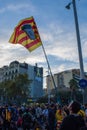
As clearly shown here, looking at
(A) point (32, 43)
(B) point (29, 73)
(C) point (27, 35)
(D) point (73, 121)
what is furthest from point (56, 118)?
(B) point (29, 73)

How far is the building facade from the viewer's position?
14988 cm

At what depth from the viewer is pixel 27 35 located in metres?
18.1

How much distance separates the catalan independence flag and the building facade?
129495 mm

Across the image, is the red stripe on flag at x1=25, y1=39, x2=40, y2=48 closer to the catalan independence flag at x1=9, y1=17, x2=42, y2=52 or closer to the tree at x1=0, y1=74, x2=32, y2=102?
the catalan independence flag at x1=9, y1=17, x2=42, y2=52

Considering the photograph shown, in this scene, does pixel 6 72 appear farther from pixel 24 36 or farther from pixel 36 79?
pixel 24 36

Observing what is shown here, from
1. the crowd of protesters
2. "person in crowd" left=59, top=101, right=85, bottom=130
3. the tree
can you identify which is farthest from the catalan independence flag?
the tree

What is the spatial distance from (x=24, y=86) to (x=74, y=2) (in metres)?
70.4

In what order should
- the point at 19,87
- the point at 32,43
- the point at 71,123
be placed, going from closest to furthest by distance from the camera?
the point at 71,123
the point at 32,43
the point at 19,87

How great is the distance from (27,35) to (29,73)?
137685 millimetres

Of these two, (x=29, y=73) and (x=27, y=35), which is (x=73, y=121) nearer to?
(x=27, y=35)

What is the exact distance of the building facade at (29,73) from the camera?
150m

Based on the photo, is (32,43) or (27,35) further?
(27,35)

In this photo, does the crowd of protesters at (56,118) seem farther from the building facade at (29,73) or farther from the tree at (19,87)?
the building facade at (29,73)

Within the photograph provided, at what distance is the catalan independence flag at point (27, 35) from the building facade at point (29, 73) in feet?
425
